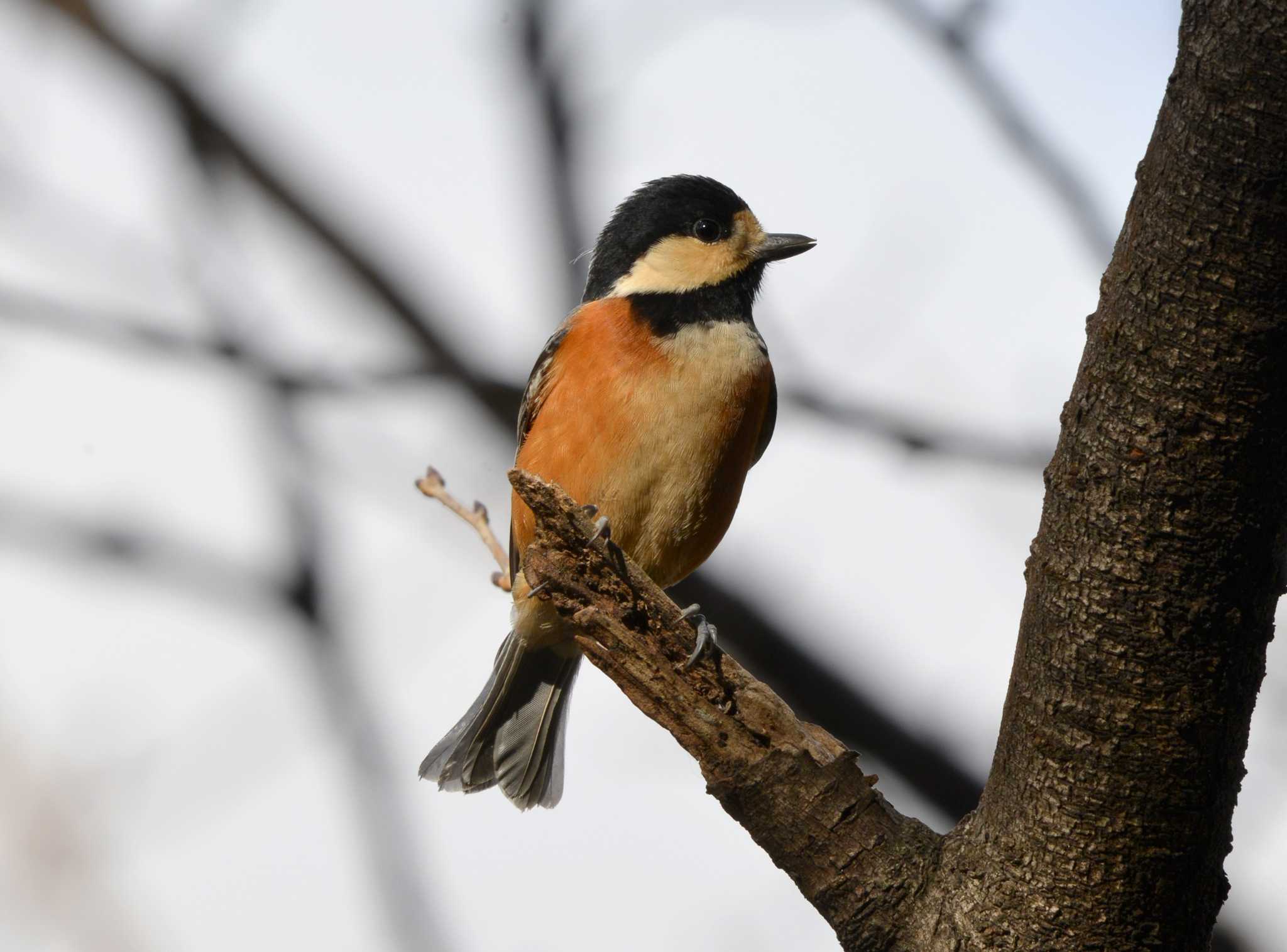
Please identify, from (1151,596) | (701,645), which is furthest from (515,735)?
(1151,596)

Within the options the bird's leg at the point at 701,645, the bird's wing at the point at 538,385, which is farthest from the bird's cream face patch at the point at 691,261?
the bird's leg at the point at 701,645

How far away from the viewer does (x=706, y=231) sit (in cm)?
645

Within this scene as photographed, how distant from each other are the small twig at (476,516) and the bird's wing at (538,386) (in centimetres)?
34

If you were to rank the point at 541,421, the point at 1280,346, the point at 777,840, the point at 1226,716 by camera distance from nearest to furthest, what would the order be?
the point at 1280,346 → the point at 1226,716 → the point at 777,840 → the point at 541,421

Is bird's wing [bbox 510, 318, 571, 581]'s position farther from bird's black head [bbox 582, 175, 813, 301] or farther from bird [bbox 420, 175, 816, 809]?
bird's black head [bbox 582, 175, 813, 301]

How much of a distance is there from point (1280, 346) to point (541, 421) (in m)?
3.59

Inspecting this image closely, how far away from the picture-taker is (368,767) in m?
4.74

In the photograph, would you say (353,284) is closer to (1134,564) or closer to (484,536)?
(484,536)

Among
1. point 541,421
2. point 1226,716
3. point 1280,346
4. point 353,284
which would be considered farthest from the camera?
point 541,421

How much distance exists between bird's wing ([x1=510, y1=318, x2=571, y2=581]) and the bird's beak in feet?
3.62

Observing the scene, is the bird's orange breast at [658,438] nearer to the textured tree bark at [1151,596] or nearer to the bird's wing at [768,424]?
the bird's wing at [768,424]

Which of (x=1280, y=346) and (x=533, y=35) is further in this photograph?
(x=533, y=35)

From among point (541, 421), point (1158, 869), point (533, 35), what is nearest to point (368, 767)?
point (541, 421)

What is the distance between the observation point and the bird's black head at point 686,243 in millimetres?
6324
